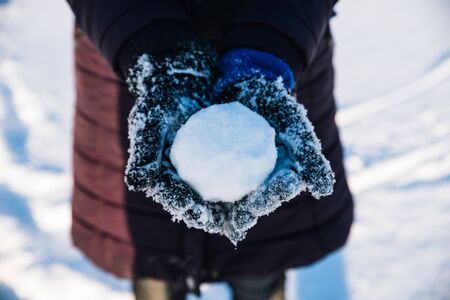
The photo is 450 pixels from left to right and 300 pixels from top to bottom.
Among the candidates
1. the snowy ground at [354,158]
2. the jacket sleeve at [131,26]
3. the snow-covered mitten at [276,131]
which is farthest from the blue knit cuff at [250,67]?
the snowy ground at [354,158]

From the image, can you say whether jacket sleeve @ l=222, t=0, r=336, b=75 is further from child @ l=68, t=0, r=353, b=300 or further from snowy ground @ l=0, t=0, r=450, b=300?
snowy ground @ l=0, t=0, r=450, b=300

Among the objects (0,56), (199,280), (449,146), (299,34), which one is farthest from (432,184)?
(0,56)

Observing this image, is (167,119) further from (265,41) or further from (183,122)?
(265,41)

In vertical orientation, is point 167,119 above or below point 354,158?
above

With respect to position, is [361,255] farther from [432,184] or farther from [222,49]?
[222,49]

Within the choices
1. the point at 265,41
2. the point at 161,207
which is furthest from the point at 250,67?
the point at 161,207

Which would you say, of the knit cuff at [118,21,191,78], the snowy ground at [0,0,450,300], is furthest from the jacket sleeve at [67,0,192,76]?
the snowy ground at [0,0,450,300]
